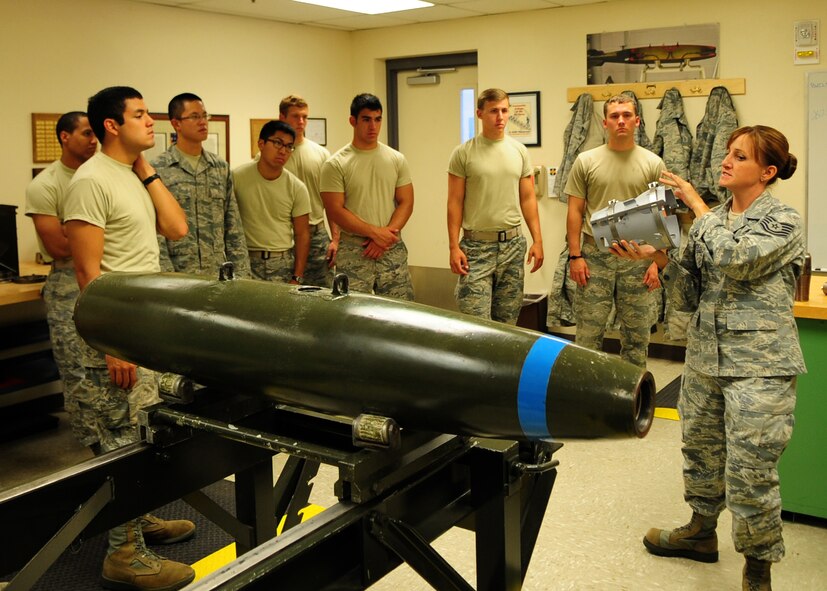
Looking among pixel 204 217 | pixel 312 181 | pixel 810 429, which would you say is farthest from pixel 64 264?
pixel 810 429

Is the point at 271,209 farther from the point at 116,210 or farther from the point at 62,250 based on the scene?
the point at 116,210

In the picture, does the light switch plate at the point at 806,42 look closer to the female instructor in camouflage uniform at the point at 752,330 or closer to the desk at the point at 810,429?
the desk at the point at 810,429

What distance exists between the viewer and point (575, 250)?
168 inches

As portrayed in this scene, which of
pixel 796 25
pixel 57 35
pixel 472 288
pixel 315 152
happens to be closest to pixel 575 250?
pixel 472 288

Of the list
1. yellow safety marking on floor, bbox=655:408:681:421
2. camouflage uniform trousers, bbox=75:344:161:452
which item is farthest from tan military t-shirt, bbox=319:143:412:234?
camouflage uniform trousers, bbox=75:344:161:452

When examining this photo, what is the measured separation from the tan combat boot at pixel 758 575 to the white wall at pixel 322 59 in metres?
3.11

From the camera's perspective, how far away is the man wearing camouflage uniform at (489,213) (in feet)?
14.4

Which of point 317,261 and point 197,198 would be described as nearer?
point 197,198

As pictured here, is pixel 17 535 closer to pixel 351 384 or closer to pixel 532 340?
pixel 351 384

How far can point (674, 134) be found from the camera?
205 inches

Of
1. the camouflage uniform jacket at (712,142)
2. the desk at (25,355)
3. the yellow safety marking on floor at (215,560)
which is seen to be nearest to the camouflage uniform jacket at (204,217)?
the desk at (25,355)

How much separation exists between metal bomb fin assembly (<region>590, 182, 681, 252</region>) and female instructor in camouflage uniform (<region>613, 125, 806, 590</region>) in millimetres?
116

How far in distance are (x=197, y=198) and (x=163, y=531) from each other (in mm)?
1535

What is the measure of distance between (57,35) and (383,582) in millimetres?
3707
